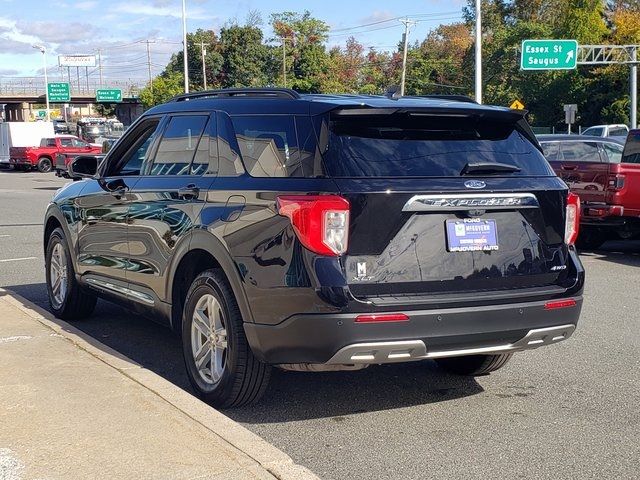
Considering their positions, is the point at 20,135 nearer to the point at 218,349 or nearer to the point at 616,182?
the point at 616,182

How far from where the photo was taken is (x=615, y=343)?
23.2 ft

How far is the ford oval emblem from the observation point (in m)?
4.70

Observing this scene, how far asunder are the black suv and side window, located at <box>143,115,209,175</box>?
4cm

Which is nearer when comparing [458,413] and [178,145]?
[458,413]

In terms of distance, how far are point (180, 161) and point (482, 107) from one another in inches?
82.8

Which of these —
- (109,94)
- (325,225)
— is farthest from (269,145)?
(109,94)

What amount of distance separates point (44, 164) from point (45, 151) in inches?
27.1

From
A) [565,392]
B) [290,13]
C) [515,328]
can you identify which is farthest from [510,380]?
[290,13]

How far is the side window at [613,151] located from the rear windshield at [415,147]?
9.43 meters

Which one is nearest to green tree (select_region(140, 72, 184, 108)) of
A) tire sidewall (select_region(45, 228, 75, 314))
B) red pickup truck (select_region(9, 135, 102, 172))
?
red pickup truck (select_region(9, 135, 102, 172))

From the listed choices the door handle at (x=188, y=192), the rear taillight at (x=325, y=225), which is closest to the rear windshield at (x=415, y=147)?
the rear taillight at (x=325, y=225)

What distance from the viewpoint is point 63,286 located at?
767 cm

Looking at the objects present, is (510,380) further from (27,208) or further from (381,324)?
(27,208)

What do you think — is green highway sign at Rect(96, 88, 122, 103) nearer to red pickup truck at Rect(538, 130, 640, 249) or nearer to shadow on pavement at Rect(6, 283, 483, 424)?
red pickup truck at Rect(538, 130, 640, 249)
